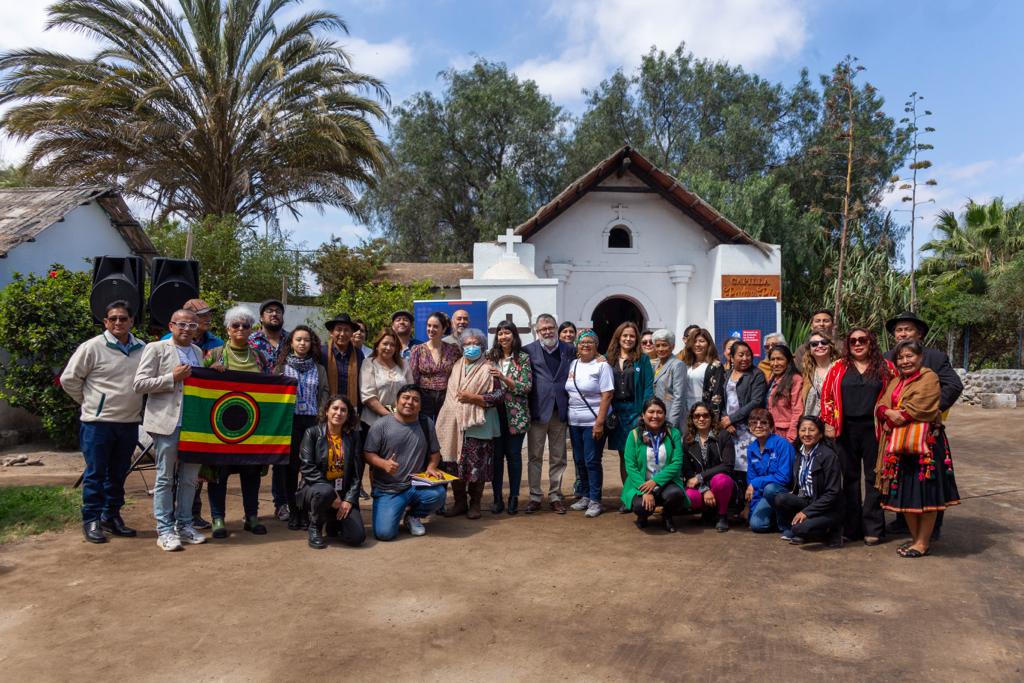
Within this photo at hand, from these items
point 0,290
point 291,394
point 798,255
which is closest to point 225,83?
point 0,290

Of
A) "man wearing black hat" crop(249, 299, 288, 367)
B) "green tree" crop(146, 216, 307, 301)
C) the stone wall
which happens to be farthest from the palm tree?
the stone wall

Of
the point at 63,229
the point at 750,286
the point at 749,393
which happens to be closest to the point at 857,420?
the point at 749,393

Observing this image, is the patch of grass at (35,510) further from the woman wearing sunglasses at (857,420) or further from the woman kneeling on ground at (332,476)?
the woman wearing sunglasses at (857,420)

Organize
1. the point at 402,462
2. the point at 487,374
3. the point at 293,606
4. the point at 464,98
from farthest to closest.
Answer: the point at 464,98
the point at 487,374
the point at 402,462
the point at 293,606

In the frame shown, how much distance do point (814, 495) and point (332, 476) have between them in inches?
141

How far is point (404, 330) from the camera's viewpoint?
6902 mm

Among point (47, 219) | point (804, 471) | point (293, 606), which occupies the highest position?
point (47, 219)

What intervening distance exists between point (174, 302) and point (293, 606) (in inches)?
161

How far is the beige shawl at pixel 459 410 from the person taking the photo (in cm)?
650

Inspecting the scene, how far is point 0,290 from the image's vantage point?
10.7m

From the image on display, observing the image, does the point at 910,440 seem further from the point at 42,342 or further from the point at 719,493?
the point at 42,342

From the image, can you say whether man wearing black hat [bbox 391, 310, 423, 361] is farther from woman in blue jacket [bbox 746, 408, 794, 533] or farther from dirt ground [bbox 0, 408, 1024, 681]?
woman in blue jacket [bbox 746, 408, 794, 533]

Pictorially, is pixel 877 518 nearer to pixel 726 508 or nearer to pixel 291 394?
pixel 726 508

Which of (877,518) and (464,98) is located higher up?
(464,98)
